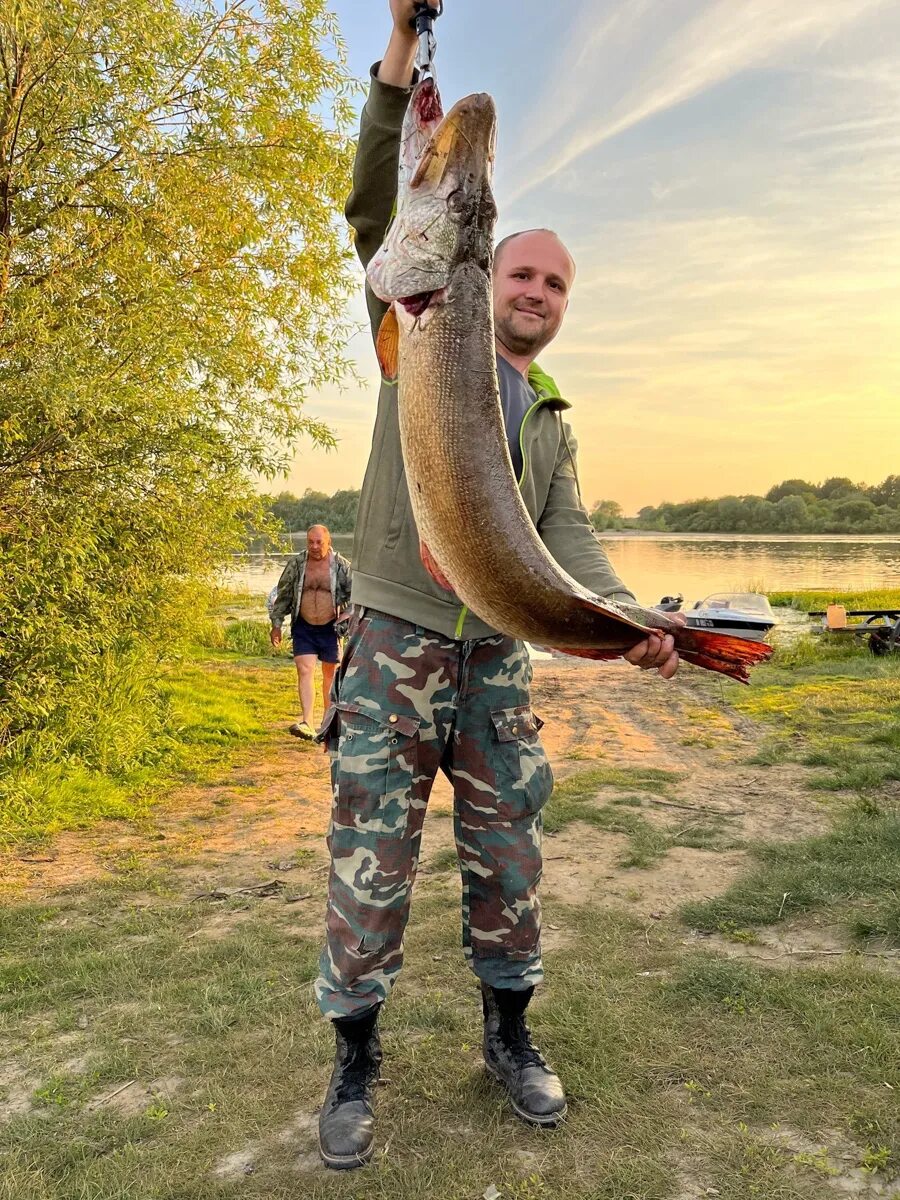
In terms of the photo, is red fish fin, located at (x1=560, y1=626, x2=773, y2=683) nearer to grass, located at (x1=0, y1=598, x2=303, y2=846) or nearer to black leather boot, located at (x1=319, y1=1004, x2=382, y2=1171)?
black leather boot, located at (x1=319, y1=1004, x2=382, y2=1171)

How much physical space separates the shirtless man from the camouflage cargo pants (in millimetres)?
6162

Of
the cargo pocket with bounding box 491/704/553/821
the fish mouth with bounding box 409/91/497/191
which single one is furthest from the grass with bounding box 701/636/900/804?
the fish mouth with bounding box 409/91/497/191

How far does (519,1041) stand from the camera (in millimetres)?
2736

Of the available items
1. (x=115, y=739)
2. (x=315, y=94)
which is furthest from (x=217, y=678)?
(x=315, y=94)

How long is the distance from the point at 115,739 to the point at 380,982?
16.6ft

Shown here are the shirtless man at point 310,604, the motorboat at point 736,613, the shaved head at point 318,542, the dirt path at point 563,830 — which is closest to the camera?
the dirt path at point 563,830

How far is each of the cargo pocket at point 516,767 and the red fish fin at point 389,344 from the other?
42.7 inches

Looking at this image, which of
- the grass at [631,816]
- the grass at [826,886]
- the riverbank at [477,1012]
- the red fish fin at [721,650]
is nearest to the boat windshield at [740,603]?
the grass at [631,816]

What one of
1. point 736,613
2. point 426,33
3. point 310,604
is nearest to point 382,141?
point 426,33

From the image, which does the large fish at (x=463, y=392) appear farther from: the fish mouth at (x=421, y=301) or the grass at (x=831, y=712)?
the grass at (x=831, y=712)

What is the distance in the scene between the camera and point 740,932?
3836mm

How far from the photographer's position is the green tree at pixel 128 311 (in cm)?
561

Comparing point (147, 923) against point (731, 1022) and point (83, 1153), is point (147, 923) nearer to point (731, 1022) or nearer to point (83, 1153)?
point (83, 1153)

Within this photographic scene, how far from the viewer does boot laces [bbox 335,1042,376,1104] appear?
254cm
